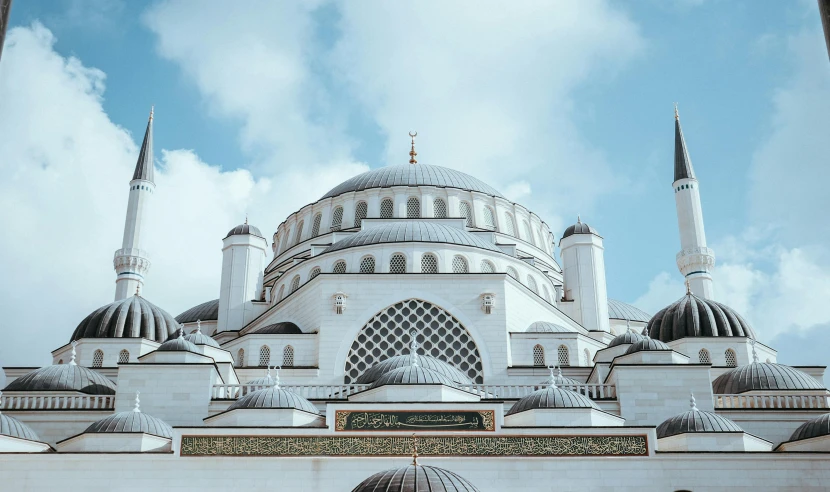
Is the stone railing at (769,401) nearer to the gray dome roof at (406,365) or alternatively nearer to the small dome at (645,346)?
the small dome at (645,346)

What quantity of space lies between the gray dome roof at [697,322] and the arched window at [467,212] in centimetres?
819

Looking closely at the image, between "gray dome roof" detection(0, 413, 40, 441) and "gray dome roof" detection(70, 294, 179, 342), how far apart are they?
7109 mm

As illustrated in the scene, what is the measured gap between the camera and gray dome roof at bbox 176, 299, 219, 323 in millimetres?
35625

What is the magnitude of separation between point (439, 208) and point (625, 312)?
8698mm

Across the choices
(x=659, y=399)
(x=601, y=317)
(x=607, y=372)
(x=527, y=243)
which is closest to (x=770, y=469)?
(x=659, y=399)

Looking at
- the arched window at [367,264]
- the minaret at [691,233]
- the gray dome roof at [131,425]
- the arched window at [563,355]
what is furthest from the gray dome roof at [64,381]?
the minaret at [691,233]

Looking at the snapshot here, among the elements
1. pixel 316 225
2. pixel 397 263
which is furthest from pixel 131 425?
pixel 316 225

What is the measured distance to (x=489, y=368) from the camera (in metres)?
25.4

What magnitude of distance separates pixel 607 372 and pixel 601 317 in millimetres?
7092

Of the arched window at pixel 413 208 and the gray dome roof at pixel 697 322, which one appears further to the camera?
the arched window at pixel 413 208

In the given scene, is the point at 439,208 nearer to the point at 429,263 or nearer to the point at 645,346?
the point at 429,263

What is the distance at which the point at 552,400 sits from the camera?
2083 centimetres

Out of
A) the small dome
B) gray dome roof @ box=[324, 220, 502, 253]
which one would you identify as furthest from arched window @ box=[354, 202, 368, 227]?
the small dome

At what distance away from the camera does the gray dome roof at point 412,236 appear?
92.6ft
